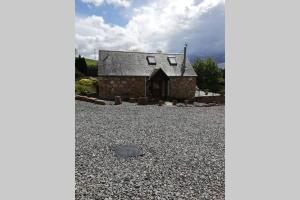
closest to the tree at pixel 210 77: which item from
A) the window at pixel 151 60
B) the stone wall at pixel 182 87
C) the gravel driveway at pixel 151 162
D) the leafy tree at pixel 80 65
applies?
the stone wall at pixel 182 87

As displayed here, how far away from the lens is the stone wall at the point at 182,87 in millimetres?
22000

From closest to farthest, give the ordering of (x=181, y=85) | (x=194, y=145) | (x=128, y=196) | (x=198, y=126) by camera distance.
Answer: (x=128, y=196) < (x=194, y=145) < (x=198, y=126) < (x=181, y=85)

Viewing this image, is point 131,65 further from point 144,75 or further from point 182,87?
point 182,87

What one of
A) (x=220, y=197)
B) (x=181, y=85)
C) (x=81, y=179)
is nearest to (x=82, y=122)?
(x=81, y=179)

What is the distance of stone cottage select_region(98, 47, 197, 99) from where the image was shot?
20125mm

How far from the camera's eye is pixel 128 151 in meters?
6.26

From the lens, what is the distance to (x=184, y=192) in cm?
417

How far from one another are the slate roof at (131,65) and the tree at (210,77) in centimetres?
837

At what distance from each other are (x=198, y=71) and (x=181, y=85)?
11.0 meters

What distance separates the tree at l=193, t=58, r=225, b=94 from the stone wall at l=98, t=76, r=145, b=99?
502 inches

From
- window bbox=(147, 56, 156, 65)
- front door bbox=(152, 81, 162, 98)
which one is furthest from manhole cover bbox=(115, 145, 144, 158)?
window bbox=(147, 56, 156, 65)

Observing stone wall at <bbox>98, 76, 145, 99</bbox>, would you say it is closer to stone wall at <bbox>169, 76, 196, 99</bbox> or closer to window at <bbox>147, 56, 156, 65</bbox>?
window at <bbox>147, 56, 156, 65</bbox>

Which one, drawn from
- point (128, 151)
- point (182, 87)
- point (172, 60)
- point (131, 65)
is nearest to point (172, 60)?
point (172, 60)

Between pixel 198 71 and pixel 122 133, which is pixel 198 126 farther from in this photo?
pixel 198 71
